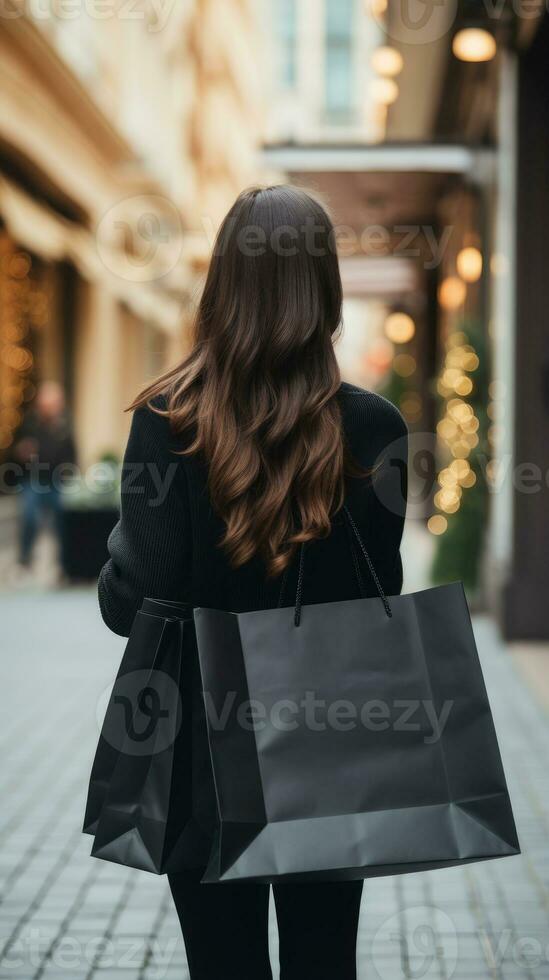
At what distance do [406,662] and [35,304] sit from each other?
16576 mm

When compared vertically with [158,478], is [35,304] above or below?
above

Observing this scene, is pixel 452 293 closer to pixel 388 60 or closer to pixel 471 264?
pixel 471 264

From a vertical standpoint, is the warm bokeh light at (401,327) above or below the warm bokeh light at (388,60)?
below

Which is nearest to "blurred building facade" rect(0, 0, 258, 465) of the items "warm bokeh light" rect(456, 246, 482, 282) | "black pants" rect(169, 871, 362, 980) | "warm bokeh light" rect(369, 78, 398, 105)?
"warm bokeh light" rect(456, 246, 482, 282)

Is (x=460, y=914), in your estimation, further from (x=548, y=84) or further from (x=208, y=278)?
(x=548, y=84)

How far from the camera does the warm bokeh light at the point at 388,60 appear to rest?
1317 cm

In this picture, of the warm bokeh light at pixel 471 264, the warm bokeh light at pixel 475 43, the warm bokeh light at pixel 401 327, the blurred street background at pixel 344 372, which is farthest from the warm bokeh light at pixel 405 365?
the warm bokeh light at pixel 475 43

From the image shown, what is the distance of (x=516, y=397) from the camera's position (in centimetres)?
874

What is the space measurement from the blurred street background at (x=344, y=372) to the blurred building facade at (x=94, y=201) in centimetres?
7

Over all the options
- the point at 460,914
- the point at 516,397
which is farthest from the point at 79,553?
the point at 460,914

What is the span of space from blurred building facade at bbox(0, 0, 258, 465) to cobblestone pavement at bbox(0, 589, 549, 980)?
3239 mm

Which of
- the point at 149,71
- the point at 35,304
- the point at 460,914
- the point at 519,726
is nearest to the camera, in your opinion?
the point at 460,914

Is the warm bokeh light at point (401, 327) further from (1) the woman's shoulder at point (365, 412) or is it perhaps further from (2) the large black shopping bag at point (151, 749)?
(2) the large black shopping bag at point (151, 749)

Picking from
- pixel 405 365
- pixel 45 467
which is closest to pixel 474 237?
pixel 45 467
